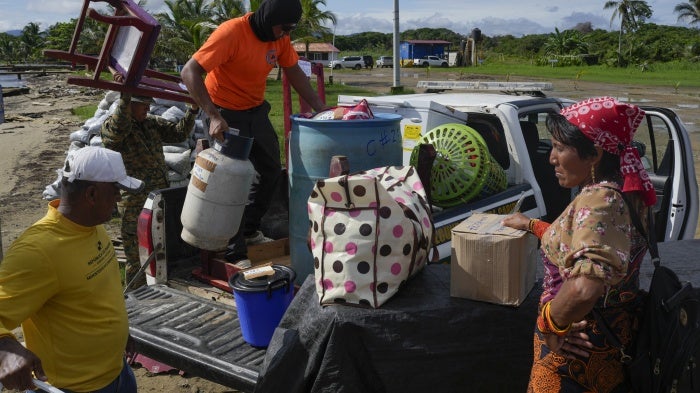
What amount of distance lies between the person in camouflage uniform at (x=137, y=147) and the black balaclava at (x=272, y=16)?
129cm

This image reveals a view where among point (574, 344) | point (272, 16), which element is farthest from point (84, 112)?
point (574, 344)

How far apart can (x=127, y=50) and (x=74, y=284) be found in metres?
2.26

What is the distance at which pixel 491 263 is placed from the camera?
2.69 meters

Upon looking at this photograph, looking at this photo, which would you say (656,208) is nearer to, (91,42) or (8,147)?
(8,147)

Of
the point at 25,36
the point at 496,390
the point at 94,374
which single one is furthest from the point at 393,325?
the point at 25,36

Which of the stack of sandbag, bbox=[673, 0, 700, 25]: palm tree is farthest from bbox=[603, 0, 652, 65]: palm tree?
the stack of sandbag

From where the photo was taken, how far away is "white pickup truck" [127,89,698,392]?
279 centimetres

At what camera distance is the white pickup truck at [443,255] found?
2.79 metres

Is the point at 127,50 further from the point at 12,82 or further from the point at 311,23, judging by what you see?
the point at 12,82

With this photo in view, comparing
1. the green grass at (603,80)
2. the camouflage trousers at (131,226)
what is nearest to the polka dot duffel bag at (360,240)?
the camouflage trousers at (131,226)

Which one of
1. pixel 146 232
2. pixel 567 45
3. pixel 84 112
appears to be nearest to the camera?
pixel 146 232

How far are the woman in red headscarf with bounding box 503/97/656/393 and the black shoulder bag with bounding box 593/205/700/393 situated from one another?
52 millimetres

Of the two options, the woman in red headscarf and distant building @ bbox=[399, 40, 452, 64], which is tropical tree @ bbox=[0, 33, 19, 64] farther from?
the woman in red headscarf

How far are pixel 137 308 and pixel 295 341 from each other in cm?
143
